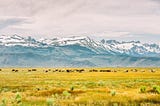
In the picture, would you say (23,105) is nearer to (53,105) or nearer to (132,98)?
(53,105)

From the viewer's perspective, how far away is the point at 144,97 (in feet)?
107

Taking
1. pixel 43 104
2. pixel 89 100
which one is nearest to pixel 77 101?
pixel 89 100

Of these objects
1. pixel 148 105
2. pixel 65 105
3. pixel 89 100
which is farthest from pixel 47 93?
pixel 148 105

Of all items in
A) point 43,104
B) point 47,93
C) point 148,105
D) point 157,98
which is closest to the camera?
point 148,105

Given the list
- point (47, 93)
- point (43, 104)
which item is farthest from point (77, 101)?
point (47, 93)

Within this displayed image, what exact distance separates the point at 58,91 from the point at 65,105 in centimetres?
1339

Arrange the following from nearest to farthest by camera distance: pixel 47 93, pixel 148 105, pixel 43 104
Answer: pixel 148 105, pixel 43 104, pixel 47 93

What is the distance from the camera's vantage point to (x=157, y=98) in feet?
104

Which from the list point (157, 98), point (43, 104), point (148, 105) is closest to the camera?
point (148, 105)

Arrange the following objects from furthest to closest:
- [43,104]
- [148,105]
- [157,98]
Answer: [157,98]
[43,104]
[148,105]

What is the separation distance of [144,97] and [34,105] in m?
9.55

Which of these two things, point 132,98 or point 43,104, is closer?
point 43,104

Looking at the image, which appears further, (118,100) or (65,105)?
(118,100)

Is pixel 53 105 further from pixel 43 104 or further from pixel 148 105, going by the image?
pixel 148 105
